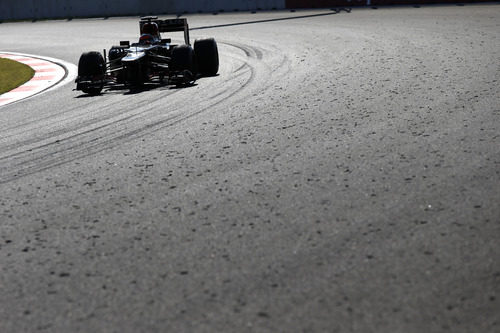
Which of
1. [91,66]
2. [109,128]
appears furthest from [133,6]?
[109,128]

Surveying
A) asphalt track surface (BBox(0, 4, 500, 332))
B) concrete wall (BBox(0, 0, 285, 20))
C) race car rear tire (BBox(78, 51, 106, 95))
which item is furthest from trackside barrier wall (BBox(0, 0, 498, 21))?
asphalt track surface (BBox(0, 4, 500, 332))

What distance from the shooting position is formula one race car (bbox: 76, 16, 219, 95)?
10.9 m

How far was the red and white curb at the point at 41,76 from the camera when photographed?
11.5 meters

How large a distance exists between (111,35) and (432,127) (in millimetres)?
16523

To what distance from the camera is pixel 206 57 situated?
468 inches

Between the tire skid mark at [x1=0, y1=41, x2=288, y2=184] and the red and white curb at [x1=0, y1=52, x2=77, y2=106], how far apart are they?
2.33 metres

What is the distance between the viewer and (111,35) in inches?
871

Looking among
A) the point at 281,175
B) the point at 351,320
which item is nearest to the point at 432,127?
the point at 281,175

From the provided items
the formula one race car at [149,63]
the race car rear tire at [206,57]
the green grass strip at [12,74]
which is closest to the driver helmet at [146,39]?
the formula one race car at [149,63]

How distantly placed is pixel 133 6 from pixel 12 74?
58.4 ft

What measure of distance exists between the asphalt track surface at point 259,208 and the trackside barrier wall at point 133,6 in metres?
17.5

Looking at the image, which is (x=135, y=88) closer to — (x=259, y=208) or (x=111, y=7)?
(x=259, y=208)

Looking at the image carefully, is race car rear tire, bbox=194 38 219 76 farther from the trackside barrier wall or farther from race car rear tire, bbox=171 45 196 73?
the trackside barrier wall

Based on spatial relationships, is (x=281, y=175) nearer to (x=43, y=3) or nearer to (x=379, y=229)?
(x=379, y=229)
